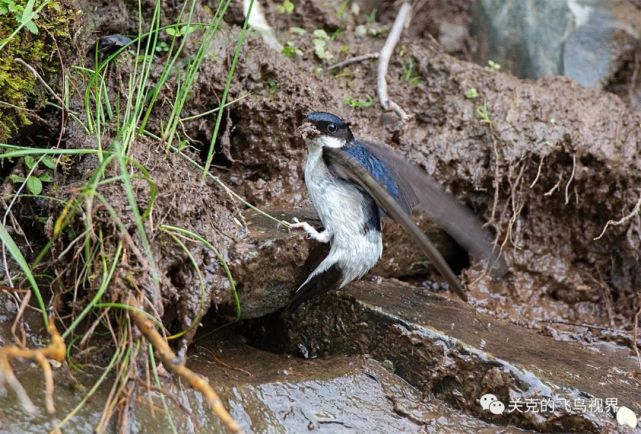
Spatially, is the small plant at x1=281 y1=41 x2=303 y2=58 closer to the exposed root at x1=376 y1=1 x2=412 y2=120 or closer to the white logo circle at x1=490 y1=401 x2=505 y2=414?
the exposed root at x1=376 y1=1 x2=412 y2=120

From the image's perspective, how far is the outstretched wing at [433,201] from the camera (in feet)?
13.1

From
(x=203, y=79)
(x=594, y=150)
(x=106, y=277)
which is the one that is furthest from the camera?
(x=594, y=150)

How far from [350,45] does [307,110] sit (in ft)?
2.89

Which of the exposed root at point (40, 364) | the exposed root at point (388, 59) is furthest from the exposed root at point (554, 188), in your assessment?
the exposed root at point (40, 364)

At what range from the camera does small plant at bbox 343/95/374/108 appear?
481 centimetres

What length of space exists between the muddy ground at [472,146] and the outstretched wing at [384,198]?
1.73 ft

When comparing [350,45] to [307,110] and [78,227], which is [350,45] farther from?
[78,227]

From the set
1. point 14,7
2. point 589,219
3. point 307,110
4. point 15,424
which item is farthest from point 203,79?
point 589,219

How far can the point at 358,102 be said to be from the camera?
4.84 meters

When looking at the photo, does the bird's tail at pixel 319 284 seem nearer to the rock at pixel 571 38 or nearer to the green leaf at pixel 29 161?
the green leaf at pixel 29 161

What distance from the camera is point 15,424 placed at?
2.68 metres

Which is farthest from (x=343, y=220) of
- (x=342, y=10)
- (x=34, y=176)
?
(x=342, y=10)

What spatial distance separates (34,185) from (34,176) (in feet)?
0.28

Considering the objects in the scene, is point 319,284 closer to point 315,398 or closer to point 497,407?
point 315,398
